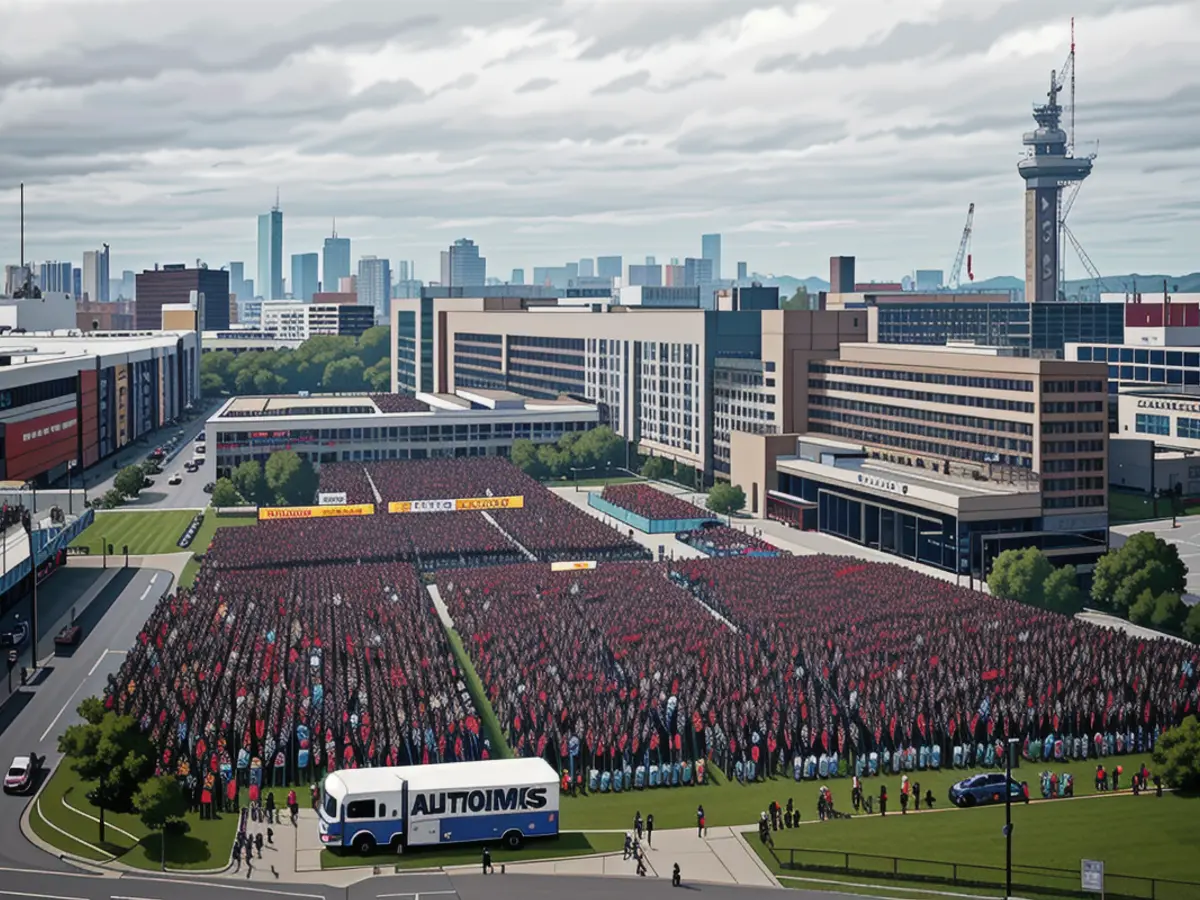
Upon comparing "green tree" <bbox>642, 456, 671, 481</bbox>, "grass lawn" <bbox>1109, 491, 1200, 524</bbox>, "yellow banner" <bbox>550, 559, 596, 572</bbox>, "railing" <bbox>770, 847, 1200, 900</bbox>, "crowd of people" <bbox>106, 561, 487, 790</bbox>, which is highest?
"green tree" <bbox>642, 456, 671, 481</bbox>

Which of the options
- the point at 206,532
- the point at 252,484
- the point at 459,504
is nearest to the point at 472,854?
the point at 459,504

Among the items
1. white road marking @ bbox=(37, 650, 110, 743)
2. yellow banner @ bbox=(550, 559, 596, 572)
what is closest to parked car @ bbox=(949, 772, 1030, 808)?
white road marking @ bbox=(37, 650, 110, 743)

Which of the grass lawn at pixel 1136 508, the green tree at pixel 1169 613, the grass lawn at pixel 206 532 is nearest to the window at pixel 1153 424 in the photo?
the grass lawn at pixel 1136 508

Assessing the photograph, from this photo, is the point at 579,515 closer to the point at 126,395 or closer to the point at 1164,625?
the point at 1164,625

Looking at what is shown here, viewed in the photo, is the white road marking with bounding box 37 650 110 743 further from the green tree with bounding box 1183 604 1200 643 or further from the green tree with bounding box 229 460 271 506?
the green tree with bounding box 1183 604 1200 643

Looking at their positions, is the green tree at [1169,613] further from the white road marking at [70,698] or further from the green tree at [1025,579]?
the white road marking at [70,698]

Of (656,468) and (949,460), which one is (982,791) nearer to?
(949,460)
